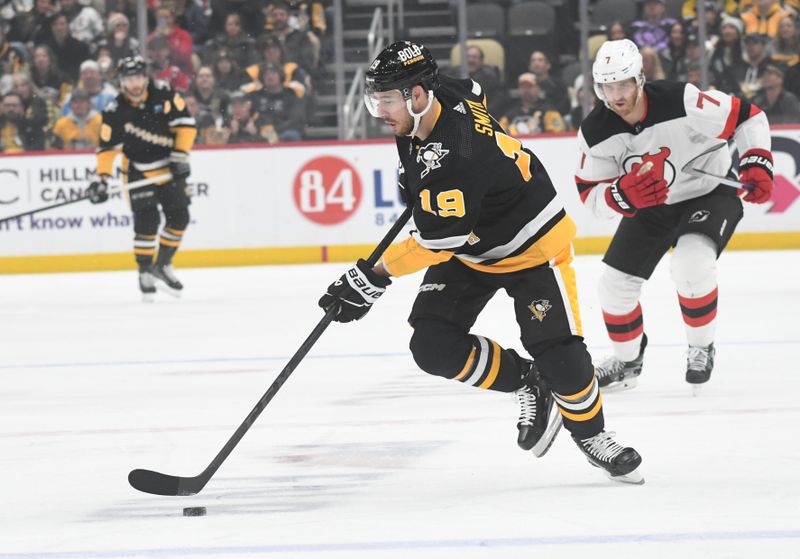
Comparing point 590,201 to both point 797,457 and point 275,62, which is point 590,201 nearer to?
point 797,457

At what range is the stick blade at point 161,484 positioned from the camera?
9.25ft

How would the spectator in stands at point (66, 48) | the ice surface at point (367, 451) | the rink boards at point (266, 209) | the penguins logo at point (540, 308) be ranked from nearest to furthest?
the ice surface at point (367, 451)
the penguins logo at point (540, 308)
the rink boards at point (266, 209)
the spectator in stands at point (66, 48)

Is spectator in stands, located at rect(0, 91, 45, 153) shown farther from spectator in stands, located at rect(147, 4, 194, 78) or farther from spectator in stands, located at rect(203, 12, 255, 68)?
spectator in stands, located at rect(203, 12, 255, 68)

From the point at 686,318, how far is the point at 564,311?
4.42 feet

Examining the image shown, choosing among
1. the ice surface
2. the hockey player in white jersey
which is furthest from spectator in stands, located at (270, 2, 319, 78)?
the hockey player in white jersey

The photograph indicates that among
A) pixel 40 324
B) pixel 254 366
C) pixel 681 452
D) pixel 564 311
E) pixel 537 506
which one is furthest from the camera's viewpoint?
pixel 40 324

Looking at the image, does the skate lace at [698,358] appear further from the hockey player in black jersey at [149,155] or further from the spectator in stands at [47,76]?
the spectator in stands at [47,76]

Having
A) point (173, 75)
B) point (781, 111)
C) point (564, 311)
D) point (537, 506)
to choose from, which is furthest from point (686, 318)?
point (173, 75)

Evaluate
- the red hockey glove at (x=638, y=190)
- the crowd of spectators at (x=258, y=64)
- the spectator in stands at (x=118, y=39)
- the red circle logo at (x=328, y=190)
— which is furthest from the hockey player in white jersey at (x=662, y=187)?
the spectator in stands at (x=118, y=39)

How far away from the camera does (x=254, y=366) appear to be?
16.2 feet

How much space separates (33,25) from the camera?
30.9ft

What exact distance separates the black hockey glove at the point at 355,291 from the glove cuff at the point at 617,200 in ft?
4.01

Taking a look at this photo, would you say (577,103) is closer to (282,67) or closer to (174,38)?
(282,67)

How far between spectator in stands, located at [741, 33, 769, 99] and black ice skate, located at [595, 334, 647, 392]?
17.4 feet
